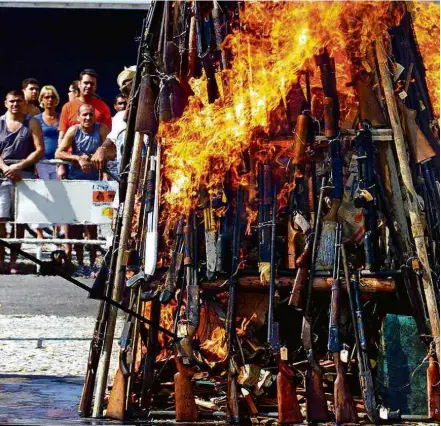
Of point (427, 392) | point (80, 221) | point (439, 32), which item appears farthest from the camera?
point (80, 221)

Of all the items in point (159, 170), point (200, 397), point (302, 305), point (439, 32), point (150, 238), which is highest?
point (439, 32)

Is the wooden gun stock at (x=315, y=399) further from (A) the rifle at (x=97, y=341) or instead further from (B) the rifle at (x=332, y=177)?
(A) the rifle at (x=97, y=341)

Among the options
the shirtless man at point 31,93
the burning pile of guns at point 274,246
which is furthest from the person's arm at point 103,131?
the burning pile of guns at point 274,246

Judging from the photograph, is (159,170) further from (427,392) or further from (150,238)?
(427,392)

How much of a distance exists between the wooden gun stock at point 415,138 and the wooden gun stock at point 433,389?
1216mm

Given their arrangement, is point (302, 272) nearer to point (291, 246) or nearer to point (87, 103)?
point (291, 246)

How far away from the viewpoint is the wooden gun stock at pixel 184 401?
20.5ft

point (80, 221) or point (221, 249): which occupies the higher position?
point (80, 221)

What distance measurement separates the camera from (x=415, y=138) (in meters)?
6.71

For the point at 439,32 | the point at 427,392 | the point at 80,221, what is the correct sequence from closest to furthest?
the point at 427,392
the point at 439,32
the point at 80,221

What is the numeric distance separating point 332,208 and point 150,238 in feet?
3.63

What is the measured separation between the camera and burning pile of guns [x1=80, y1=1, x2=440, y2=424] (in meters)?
6.40

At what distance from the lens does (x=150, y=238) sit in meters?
6.65

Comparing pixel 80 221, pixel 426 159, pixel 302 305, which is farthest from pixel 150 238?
pixel 80 221
